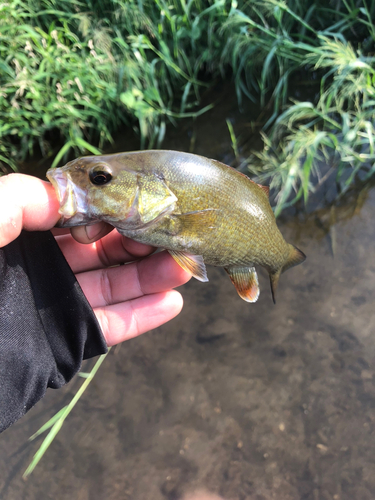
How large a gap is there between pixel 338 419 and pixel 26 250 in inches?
98.2

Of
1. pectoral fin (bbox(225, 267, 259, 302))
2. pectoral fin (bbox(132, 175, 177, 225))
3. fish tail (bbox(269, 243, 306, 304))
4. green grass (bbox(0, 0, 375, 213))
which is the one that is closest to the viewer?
pectoral fin (bbox(132, 175, 177, 225))

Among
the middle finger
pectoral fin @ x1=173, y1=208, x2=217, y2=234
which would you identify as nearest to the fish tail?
the middle finger

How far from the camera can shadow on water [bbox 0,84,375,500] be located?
8.54 ft

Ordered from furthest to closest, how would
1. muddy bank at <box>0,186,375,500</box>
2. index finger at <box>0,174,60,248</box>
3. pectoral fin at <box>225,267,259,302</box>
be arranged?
muddy bank at <box>0,186,375,500</box> → pectoral fin at <box>225,267,259,302</box> → index finger at <box>0,174,60,248</box>

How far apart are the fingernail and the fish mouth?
0.48 ft

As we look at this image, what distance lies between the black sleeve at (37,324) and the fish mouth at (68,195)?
41 cm

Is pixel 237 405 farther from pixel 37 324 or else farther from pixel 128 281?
pixel 37 324

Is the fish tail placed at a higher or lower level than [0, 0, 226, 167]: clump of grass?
lower

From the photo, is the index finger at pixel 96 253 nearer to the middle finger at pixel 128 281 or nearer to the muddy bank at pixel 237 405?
the middle finger at pixel 128 281

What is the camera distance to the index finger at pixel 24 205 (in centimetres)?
178

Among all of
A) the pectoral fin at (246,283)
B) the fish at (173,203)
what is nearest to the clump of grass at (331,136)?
the pectoral fin at (246,283)

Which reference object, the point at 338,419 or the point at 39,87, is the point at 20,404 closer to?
the point at 338,419

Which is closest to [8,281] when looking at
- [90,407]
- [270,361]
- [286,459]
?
[90,407]

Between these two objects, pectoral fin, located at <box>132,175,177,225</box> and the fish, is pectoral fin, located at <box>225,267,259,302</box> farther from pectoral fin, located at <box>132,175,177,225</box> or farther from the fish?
pectoral fin, located at <box>132,175,177,225</box>
